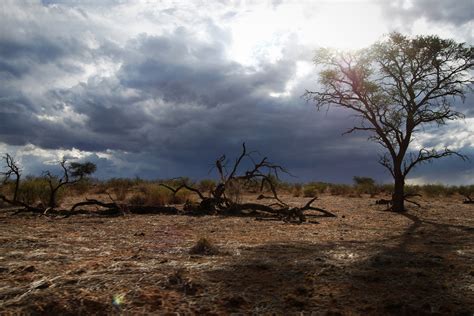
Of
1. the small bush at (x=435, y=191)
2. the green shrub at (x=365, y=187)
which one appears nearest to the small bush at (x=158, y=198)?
the green shrub at (x=365, y=187)

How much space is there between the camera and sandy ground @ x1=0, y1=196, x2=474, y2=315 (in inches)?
145

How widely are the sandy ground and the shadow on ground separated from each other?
0.03 feet

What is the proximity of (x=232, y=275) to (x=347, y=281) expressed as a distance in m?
1.16

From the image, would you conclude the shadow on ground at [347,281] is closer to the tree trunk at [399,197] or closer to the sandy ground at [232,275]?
the sandy ground at [232,275]

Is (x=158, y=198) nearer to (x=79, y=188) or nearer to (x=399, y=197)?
(x=79, y=188)

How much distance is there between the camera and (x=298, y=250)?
6.15 m

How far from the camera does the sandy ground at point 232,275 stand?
368 cm

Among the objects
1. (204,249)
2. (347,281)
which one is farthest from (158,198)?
(347,281)

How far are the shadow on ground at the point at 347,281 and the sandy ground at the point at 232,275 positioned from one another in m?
0.01

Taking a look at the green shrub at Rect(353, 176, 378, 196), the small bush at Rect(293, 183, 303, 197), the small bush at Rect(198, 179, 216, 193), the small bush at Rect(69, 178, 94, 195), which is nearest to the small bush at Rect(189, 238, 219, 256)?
the small bush at Rect(69, 178, 94, 195)

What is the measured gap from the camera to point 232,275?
A: 4477mm

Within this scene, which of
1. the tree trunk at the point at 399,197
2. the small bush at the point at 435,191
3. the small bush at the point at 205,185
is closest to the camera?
the tree trunk at the point at 399,197

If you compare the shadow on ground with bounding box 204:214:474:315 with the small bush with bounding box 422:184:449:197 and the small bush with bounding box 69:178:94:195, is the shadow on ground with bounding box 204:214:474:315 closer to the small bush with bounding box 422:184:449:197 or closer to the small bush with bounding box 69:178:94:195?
the small bush with bounding box 69:178:94:195

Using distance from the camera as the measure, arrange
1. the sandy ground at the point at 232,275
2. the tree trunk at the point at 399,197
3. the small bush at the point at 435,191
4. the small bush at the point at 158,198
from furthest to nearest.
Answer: the small bush at the point at 435,191, the tree trunk at the point at 399,197, the small bush at the point at 158,198, the sandy ground at the point at 232,275
